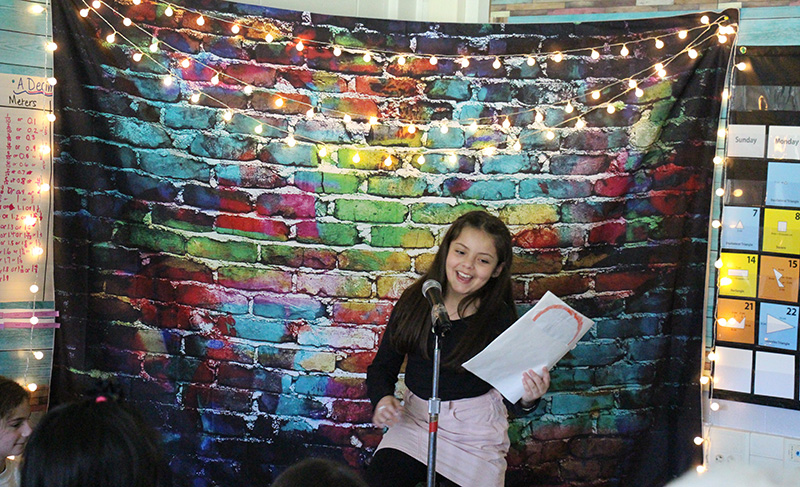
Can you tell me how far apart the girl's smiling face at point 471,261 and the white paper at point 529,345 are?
0.95ft

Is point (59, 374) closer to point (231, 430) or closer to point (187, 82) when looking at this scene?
point (231, 430)

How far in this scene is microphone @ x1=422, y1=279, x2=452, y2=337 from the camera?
6.72ft

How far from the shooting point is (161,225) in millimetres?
2928

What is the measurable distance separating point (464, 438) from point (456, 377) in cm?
19

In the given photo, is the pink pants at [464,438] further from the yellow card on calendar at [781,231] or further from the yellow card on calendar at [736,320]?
the yellow card on calendar at [781,231]

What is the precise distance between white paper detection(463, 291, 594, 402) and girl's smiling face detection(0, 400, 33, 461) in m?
1.25

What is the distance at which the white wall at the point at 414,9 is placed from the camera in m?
3.18

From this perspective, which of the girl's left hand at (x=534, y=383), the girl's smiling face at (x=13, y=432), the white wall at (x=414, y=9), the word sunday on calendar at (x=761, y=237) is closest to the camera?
the girl's smiling face at (x=13, y=432)

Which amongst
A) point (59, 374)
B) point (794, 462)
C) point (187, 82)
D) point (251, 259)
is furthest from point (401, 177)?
point (794, 462)

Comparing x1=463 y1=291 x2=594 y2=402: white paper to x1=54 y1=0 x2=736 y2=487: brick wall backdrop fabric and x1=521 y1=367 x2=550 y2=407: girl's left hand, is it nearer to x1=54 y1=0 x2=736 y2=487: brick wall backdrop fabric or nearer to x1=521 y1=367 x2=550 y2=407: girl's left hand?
x1=521 y1=367 x2=550 y2=407: girl's left hand

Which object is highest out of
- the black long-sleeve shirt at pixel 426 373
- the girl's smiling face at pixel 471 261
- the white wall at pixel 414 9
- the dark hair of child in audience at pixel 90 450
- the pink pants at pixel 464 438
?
the white wall at pixel 414 9

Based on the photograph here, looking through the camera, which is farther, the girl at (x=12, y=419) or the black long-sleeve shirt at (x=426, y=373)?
the black long-sleeve shirt at (x=426, y=373)

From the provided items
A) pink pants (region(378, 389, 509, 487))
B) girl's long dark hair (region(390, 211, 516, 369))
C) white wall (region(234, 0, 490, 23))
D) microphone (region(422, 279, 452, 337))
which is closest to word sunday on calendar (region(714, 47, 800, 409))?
girl's long dark hair (region(390, 211, 516, 369))

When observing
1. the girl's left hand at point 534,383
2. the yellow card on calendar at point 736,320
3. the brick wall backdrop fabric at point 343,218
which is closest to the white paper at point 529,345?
the girl's left hand at point 534,383
